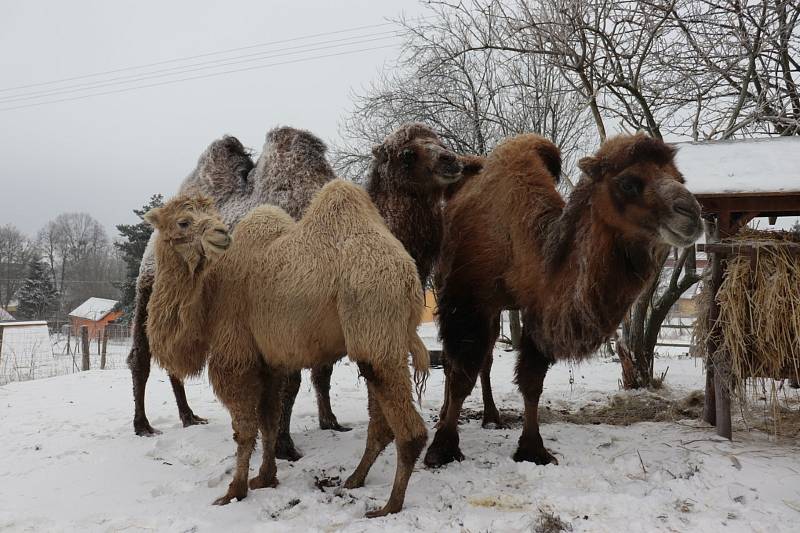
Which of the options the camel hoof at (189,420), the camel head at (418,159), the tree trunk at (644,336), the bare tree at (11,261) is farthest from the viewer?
the bare tree at (11,261)

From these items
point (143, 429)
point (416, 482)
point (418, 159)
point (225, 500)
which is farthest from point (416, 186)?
point (143, 429)

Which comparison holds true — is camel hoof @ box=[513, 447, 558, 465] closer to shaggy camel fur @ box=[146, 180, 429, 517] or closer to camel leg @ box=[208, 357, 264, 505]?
shaggy camel fur @ box=[146, 180, 429, 517]

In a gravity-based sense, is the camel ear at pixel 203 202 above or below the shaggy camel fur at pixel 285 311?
above

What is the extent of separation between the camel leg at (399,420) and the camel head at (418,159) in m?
1.91

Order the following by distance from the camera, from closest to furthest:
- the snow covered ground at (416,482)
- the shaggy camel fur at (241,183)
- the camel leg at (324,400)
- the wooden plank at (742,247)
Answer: the snow covered ground at (416,482), the wooden plank at (742,247), the shaggy camel fur at (241,183), the camel leg at (324,400)

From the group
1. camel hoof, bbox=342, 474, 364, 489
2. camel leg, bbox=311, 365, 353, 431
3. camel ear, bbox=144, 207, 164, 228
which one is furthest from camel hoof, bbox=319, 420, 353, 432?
camel ear, bbox=144, 207, 164, 228

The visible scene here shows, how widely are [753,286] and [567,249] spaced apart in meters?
1.76

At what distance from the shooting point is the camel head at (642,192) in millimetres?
3557

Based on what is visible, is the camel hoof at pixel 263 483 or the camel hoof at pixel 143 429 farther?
the camel hoof at pixel 143 429

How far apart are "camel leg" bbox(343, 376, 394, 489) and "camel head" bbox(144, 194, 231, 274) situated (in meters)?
1.41

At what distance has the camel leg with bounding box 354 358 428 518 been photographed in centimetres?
351

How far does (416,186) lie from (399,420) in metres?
2.22

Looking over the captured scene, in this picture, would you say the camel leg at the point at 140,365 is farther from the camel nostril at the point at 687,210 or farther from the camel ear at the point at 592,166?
the camel nostril at the point at 687,210

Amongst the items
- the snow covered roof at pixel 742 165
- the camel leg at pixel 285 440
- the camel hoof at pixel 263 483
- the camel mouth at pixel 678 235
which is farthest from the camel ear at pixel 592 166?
the camel hoof at pixel 263 483
